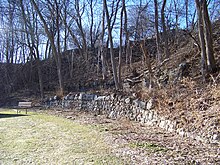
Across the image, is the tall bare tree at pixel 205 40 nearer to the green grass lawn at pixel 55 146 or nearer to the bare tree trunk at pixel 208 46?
the bare tree trunk at pixel 208 46

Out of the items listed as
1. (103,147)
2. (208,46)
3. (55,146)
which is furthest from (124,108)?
(55,146)

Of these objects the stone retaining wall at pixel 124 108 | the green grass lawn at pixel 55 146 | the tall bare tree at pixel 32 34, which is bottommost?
the green grass lawn at pixel 55 146

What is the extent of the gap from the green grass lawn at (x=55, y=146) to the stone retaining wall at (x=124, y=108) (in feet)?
5.39

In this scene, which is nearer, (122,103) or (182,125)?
(182,125)

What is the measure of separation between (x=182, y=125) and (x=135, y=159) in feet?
6.65

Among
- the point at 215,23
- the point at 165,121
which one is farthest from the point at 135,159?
the point at 215,23

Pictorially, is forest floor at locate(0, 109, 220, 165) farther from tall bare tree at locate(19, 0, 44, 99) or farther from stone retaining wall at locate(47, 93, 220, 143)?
tall bare tree at locate(19, 0, 44, 99)

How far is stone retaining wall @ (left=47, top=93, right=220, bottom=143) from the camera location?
214 inches

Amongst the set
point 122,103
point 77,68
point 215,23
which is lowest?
point 122,103

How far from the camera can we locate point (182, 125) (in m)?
5.27

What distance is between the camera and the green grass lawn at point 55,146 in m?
3.79

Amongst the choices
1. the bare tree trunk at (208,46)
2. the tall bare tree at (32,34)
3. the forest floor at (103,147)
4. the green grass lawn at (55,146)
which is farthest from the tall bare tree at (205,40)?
the tall bare tree at (32,34)

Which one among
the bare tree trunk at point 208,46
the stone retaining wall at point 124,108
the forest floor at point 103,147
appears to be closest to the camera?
the forest floor at point 103,147

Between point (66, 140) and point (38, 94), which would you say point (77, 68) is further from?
point (66, 140)
